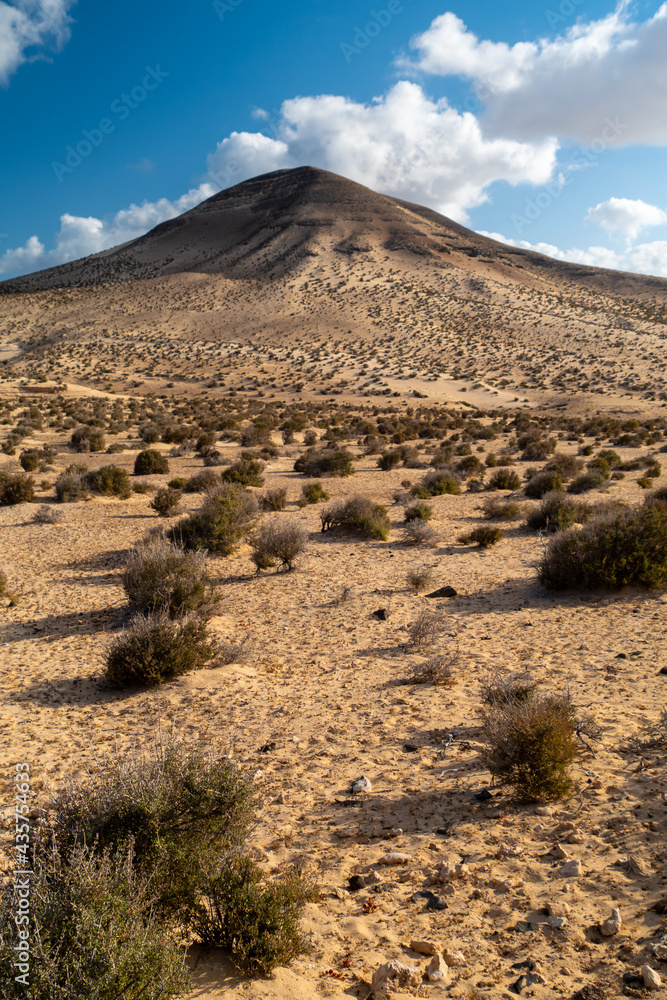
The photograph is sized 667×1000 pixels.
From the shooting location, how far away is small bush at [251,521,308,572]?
1149 centimetres

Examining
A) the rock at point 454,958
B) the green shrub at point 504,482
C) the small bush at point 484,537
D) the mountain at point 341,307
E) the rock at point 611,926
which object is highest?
the mountain at point 341,307

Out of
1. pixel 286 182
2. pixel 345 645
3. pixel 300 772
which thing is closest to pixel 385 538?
pixel 345 645

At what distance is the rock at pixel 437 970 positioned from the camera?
10.3 feet

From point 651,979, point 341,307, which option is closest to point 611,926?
point 651,979

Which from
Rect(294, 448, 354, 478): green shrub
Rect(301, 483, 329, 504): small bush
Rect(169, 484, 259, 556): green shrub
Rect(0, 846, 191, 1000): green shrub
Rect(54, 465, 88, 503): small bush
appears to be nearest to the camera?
Rect(0, 846, 191, 1000): green shrub

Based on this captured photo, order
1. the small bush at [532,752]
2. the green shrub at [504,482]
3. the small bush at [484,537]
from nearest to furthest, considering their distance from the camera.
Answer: the small bush at [532,752]
the small bush at [484,537]
the green shrub at [504,482]

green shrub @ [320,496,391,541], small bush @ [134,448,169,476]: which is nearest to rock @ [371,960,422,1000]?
green shrub @ [320,496,391,541]

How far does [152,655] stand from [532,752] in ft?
14.5

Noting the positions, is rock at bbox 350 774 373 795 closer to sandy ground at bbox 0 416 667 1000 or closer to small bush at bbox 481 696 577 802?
sandy ground at bbox 0 416 667 1000

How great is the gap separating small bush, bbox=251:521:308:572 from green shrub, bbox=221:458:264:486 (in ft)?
23.7

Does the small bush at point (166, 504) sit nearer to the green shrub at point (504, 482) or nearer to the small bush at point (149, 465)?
the small bush at point (149, 465)

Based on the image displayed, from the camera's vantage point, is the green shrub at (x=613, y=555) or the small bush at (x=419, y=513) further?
the small bush at (x=419, y=513)

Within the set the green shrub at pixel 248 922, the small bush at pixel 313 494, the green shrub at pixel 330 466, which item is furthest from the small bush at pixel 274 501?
the green shrub at pixel 248 922

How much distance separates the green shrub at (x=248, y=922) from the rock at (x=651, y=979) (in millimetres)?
1806
